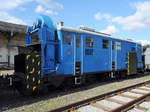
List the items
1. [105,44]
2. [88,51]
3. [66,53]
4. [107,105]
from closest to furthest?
1. [107,105]
2. [66,53]
3. [88,51]
4. [105,44]

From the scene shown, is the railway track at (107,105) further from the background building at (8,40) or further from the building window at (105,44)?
the background building at (8,40)

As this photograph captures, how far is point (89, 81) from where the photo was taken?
9.01 metres

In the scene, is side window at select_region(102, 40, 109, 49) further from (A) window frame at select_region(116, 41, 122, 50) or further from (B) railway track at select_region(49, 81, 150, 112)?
(B) railway track at select_region(49, 81, 150, 112)

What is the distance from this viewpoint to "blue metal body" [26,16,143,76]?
250 inches

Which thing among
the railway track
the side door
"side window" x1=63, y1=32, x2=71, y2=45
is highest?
"side window" x1=63, y1=32, x2=71, y2=45

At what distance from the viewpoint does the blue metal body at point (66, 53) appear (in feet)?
20.8

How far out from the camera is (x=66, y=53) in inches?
277

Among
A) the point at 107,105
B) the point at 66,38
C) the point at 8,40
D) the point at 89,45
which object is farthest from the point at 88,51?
the point at 8,40

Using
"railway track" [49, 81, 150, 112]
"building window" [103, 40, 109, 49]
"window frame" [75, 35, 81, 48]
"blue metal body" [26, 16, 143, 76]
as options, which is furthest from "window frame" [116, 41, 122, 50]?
"railway track" [49, 81, 150, 112]

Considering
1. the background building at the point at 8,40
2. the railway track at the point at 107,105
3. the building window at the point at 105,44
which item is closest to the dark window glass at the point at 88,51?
the building window at the point at 105,44

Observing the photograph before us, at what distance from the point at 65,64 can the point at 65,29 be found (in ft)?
6.18

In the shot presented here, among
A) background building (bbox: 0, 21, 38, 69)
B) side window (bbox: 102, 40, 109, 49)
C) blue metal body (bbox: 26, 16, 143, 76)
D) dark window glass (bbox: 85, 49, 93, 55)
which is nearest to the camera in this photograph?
blue metal body (bbox: 26, 16, 143, 76)

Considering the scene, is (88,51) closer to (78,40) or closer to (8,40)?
(78,40)

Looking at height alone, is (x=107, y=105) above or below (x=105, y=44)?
below
